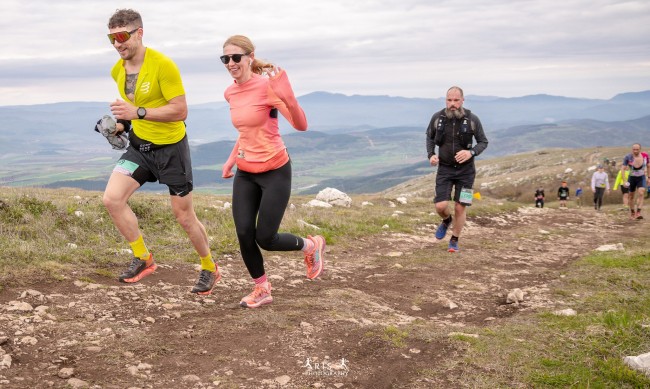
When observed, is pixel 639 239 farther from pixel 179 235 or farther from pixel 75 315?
pixel 75 315

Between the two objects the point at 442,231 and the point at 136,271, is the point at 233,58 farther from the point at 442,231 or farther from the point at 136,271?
the point at 442,231

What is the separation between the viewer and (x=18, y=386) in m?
4.01

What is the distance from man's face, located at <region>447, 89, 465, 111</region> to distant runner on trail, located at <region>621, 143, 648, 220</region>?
1012 centimetres

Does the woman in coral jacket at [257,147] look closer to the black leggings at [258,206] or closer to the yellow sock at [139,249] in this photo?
the black leggings at [258,206]

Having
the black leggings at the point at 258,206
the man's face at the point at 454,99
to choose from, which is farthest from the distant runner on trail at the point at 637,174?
the black leggings at the point at 258,206

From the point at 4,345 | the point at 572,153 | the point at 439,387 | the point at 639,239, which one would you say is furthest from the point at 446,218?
the point at 572,153

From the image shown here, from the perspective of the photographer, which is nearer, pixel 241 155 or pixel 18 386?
pixel 18 386

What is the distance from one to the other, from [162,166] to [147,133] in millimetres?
444

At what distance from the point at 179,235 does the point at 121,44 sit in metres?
5.12

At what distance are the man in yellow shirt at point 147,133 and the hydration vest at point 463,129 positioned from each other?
19.6ft

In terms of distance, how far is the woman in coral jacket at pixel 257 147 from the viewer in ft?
19.5

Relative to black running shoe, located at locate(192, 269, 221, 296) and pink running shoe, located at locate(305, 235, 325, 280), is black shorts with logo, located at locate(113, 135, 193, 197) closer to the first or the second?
black running shoe, located at locate(192, 269, 221, 296)

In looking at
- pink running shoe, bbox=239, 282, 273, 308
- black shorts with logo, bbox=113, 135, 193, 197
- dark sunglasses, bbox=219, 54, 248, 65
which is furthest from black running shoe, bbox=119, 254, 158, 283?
dark sunglasses, bbox=219, 54, 248, 65

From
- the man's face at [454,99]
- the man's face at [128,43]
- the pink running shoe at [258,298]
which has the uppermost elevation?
the man's face at [128,43]
